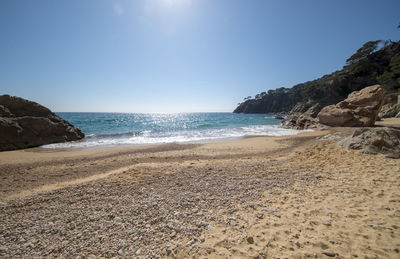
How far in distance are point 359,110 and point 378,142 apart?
1766 centimetres

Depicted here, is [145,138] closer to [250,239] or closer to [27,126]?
[27,126]

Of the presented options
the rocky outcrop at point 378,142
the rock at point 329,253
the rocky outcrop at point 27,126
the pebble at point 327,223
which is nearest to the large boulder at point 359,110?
the rocky outcrop at point 378,142

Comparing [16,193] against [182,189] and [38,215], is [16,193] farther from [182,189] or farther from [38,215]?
[182,189]

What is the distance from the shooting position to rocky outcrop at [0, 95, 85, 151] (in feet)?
44.7

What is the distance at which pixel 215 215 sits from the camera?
347cm

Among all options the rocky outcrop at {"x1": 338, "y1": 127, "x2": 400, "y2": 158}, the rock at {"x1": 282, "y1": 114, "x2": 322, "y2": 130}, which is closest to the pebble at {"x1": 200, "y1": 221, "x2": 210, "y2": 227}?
the rocky outcrop at {"x1": 338, "y1": 127, "x2": 400, "y2": 158}

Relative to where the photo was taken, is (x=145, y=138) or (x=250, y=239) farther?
(x=145, y=138)

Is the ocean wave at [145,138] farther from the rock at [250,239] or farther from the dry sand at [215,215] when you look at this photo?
the rock at [250,239]

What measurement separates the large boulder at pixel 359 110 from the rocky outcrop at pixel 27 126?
34.7 metres

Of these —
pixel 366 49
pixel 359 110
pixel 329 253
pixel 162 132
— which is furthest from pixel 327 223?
pixel 366 49

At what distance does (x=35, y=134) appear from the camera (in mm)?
15133

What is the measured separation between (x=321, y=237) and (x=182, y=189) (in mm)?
3485

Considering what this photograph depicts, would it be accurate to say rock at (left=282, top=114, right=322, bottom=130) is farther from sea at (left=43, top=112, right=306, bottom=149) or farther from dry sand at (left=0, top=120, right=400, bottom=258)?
dry sand at (left=0, top=120, right=400, bottom=258)

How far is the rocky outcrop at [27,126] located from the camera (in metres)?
13.6
